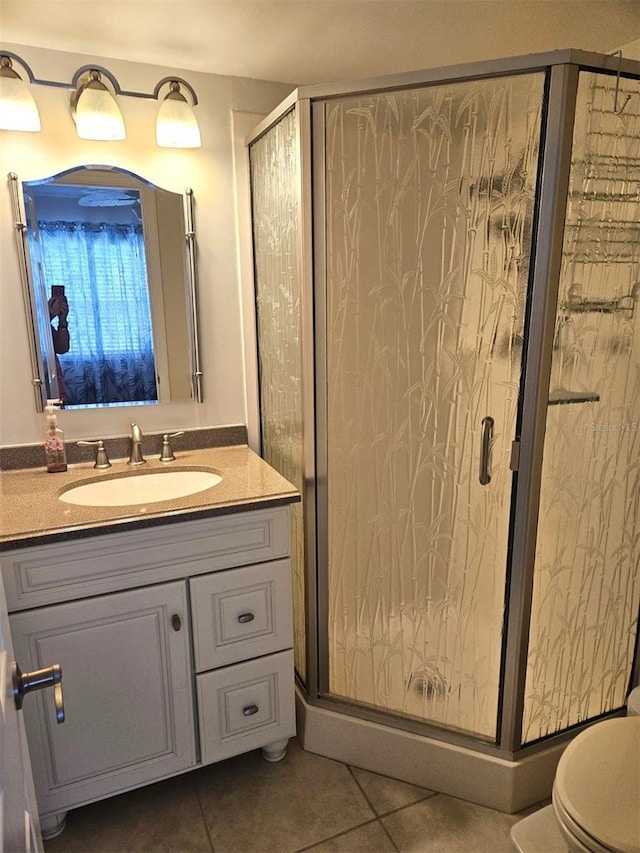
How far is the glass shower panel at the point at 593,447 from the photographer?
4.35ft

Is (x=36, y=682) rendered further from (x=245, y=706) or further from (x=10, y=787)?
(x=245, y=706)

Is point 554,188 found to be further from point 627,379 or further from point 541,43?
point 541,43

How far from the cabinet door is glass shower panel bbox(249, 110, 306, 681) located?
459 mm

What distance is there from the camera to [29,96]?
1.54 m

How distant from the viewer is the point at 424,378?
1519 millimetres

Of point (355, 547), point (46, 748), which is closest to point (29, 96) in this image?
point (355, 547)

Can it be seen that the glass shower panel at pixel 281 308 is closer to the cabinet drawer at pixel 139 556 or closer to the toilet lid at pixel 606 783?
the cabinet drawer at pixel 139 556

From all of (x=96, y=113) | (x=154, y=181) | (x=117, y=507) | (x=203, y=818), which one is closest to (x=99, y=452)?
(x=117, y=507)

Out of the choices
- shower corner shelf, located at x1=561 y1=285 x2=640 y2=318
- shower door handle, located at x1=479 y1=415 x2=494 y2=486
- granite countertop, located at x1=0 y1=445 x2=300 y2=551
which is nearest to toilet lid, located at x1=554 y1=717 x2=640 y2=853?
shower door handle, located at x1=479 y1=415 x2=494 y2=486

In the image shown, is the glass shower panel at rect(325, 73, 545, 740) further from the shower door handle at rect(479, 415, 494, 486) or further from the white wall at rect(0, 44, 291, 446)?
the white wall at rect(0, 44, 291, 446)

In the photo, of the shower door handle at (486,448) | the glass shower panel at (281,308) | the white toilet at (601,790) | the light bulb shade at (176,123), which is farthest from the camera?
the light bulb shade at (176,123)

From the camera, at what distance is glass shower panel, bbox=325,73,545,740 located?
1.36 meters

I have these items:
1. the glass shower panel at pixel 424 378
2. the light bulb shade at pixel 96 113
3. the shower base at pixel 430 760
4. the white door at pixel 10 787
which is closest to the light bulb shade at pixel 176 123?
the light bulb shade at pixel 96 113

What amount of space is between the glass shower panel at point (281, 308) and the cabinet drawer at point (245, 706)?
17 centimetres
